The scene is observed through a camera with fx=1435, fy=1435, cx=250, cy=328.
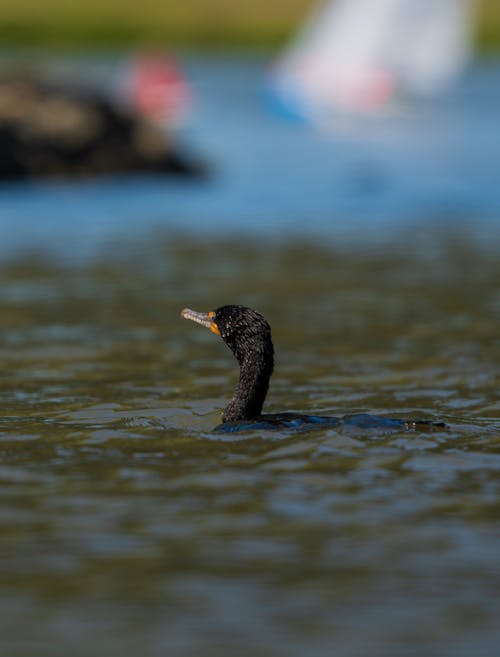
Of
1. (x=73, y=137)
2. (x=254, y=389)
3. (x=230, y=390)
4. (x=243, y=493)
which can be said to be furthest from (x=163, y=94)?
(x=243, y=493)

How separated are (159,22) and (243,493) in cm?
7493

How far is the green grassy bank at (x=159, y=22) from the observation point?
249 ft

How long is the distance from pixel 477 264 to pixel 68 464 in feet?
39.2

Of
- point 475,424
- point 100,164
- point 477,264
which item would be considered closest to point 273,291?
point 477,264

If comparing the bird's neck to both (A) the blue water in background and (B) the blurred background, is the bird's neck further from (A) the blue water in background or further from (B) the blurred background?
(A) the blue water in background

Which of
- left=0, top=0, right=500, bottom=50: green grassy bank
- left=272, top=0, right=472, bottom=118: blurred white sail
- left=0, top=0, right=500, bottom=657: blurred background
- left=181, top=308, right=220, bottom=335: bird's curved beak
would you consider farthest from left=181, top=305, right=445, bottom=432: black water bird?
left=0, top=0, right=500, bottom=50: green grassy bank

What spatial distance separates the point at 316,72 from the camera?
5256 cm

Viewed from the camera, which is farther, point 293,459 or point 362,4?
point 362,4

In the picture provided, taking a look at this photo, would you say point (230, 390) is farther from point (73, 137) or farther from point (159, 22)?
point (159, 22)

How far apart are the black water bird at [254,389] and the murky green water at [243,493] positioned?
0.54ft

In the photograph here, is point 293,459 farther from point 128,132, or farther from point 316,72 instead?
point 316,72

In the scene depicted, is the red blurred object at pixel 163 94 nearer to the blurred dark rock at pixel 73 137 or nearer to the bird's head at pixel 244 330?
the blurred dark rock at pixel 73 137

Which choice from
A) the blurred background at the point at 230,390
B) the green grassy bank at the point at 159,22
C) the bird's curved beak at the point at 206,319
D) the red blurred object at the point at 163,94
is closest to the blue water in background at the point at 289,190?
the blurred background at the point at 230,390

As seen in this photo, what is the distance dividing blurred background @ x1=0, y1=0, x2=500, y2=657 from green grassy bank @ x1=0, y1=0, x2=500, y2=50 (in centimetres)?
3833
